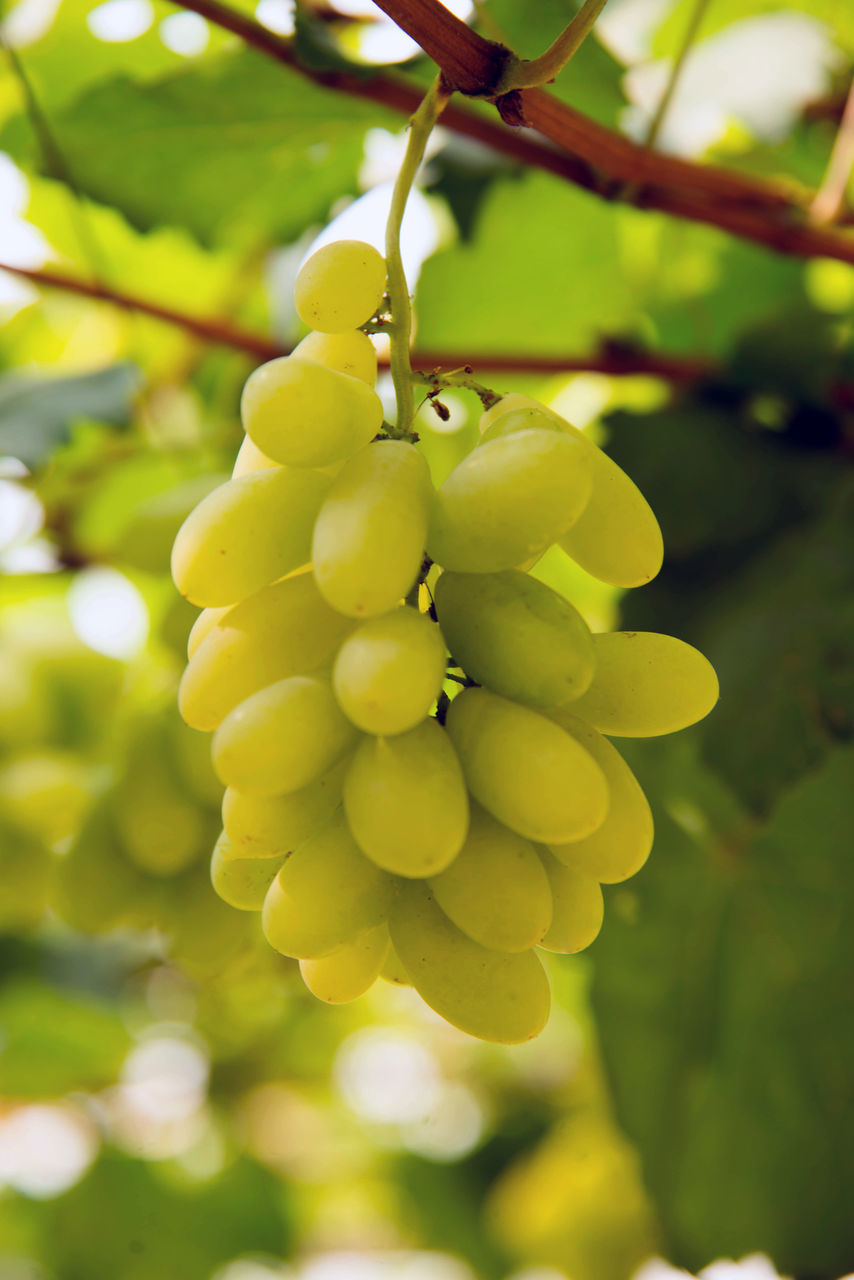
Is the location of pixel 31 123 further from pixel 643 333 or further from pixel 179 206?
pixel 643 333

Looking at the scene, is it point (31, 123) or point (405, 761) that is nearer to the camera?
point (405, 761)

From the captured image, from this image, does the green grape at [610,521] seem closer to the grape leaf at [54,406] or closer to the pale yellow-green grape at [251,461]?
the pale yellow-green grape at [251,461]

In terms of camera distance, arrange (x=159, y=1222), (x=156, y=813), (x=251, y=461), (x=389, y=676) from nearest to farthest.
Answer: (x=389, y=676) → (x=251, y=461) → (x=156, y=813) → (x=159, y=1222)

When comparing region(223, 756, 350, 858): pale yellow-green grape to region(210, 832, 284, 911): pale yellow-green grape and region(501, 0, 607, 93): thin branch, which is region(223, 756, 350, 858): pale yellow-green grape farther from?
region(501, 0, 607, 93): thin branch

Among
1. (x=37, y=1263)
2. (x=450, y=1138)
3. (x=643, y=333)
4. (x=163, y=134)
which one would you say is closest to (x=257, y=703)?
(x=163, y=134)

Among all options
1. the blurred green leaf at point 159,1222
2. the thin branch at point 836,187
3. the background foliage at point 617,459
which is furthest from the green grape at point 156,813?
the blurred green leaf at point 159,1222

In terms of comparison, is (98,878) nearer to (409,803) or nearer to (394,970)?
(394,970)

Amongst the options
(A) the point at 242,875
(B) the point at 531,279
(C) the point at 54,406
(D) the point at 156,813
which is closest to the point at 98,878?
(D) the point at 156,813
